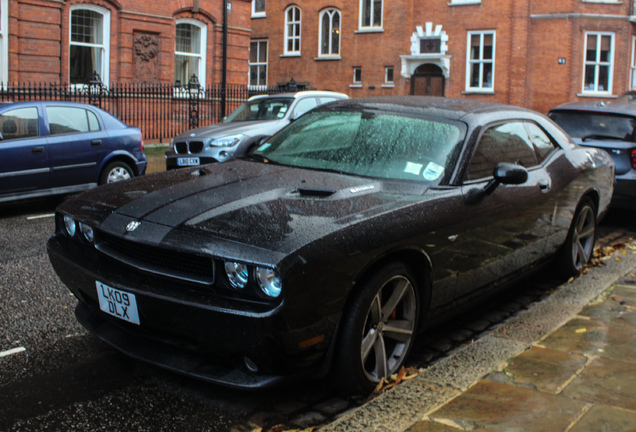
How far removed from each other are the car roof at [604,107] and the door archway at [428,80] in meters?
25.0

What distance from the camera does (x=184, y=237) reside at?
346cm

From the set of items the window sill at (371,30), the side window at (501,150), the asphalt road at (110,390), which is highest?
the window sill at (371,30)

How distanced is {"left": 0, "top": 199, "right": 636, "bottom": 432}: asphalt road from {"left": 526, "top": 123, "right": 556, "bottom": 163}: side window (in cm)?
A: 141

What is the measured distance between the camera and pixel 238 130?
1231 cm

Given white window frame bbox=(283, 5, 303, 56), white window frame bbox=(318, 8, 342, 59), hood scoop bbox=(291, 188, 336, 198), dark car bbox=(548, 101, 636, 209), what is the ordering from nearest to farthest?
hood scoop bbox=(291, 188, 336, 198) < dark car bbox=(548, 101, 636, 209) < white window frame bbox=(318, 8, 342, 59) < white window frame bbox=(283, 5, 303, 56)

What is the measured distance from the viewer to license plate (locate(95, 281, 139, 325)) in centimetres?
355

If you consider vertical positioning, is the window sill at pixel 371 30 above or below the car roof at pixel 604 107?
above

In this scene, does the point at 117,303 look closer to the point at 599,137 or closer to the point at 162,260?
the point at 162,260

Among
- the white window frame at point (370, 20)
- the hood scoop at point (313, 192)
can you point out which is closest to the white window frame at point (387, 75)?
the white window frame at point (370, 20)

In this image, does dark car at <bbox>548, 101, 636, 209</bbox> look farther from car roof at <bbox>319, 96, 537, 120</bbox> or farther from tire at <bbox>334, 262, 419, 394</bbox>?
tire at <bbox>334, 262, 419, 394</bbox>

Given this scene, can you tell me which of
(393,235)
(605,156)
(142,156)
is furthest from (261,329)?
(142,156)

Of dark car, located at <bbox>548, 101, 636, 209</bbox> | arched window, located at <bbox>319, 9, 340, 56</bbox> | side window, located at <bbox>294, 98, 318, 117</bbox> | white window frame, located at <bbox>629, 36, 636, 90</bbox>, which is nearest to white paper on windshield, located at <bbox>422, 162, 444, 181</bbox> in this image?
dark car, located at <bbox>548, 101, 636, 209</bbox>

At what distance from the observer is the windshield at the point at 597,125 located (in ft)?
29.8

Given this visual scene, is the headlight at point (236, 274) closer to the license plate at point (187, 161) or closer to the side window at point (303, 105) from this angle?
the license plate at point (187, 161)
